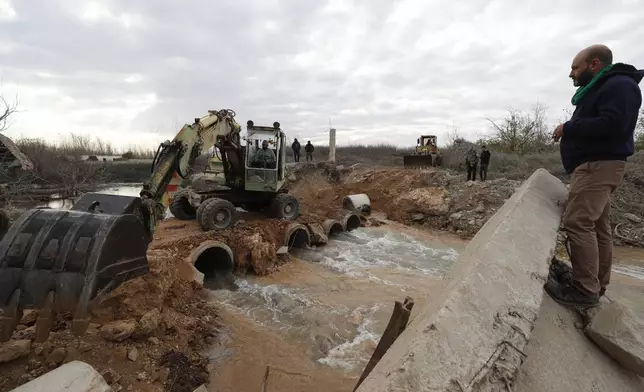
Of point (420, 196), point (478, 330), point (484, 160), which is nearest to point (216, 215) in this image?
point (478, 330)

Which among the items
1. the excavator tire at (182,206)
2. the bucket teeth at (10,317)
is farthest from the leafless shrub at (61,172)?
the bucket teeth at (10,317)

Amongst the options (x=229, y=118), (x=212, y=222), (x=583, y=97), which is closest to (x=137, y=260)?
(x=583, y=97)

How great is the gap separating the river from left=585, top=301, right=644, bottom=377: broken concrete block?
2.26 metres

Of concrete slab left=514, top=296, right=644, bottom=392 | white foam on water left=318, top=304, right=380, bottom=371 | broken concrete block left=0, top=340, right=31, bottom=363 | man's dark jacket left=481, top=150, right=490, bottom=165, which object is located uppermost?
man's dark jacket left=481, top=150, right=490, bottom=165

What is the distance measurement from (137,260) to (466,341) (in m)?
2.41

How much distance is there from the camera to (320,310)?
569 cm

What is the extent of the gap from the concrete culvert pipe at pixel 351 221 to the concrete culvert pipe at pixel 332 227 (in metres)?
0.27

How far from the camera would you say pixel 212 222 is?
26.8ft

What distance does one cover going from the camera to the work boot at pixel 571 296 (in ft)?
8.94

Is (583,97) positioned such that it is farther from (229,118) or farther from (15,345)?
(229,118)

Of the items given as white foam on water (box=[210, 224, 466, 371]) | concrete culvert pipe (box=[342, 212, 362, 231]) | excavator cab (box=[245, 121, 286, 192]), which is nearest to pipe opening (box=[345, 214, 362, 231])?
concrete culvert pipe (box=[342, 212, 362, 231])

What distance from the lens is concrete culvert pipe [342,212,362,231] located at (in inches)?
458

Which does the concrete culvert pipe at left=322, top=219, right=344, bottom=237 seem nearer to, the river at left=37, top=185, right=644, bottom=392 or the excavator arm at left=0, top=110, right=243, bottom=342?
the river at left=37, top=185, right=644, bottom=392

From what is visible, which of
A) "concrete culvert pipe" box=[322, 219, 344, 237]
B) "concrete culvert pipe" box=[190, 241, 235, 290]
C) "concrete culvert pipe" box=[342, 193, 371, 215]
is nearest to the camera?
"concrete culvert pipe" box=[190, 241, 235, 290]
